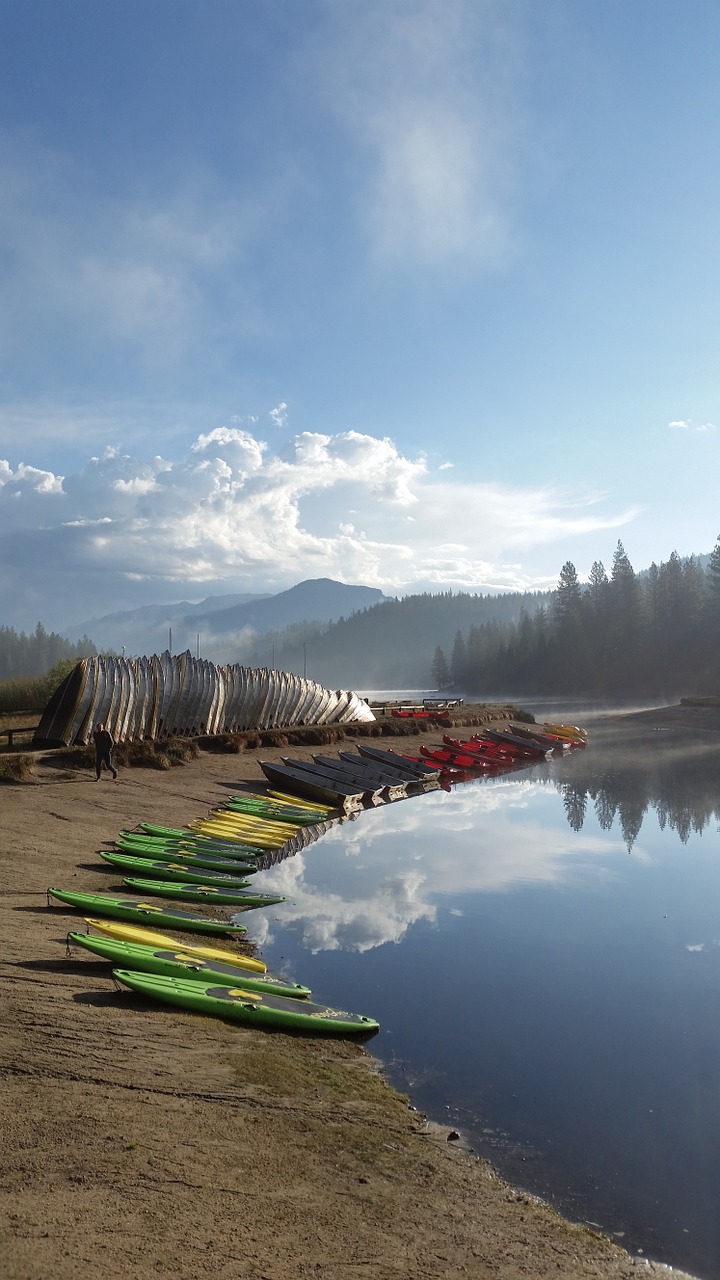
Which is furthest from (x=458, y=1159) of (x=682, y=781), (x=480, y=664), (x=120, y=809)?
(x=480, y=664)

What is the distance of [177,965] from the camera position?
9117 millimetres

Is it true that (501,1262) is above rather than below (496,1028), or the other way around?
above

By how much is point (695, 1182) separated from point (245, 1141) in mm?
3893

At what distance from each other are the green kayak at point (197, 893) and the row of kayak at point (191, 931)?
17mm

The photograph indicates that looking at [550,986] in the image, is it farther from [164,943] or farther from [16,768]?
[16,768]

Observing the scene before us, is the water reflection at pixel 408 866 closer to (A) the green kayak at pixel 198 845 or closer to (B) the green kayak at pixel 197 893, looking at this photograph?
(B) the green kayak at pixel 197 893

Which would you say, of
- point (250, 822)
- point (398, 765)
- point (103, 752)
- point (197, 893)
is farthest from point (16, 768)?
point (398, 765)

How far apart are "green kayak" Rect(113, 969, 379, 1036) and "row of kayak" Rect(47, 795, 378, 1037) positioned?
11 millimetres

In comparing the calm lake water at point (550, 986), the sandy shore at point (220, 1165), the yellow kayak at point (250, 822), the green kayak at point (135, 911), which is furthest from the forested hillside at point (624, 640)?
the sandy shore at point (220, 1165)

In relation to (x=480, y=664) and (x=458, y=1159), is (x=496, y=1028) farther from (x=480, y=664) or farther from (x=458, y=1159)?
(x=480, y=664)

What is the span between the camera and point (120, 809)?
63.5 feet

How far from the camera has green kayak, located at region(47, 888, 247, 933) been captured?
11180 millimetres

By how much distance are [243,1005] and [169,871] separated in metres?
6.39

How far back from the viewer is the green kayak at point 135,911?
1118 cm
